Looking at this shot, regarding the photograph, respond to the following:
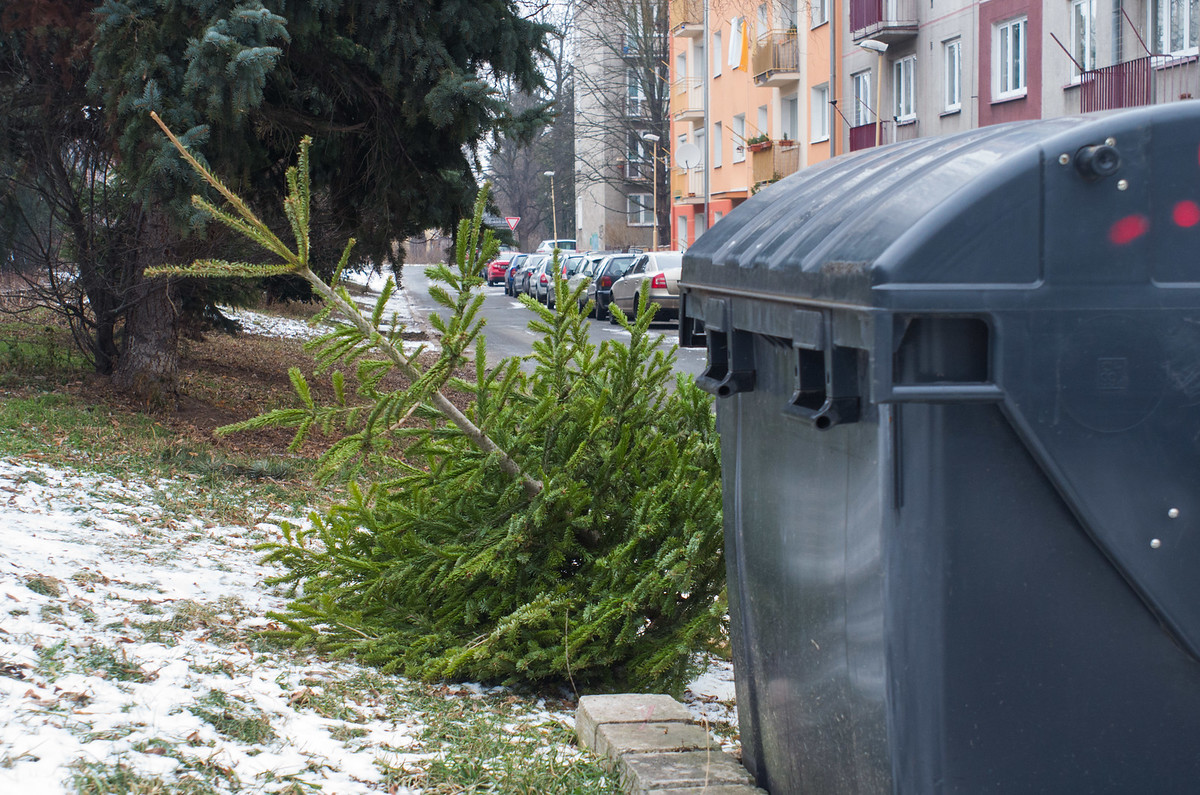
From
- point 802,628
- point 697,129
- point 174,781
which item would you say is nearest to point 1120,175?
point 802,628

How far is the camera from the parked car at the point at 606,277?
27812 millimetres

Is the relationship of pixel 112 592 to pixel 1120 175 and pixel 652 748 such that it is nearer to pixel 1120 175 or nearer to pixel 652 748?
pixel 652 748

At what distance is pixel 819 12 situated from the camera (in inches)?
1217

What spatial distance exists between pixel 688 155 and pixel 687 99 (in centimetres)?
674

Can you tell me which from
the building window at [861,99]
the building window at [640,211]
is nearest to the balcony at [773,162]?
the building window at [861,99]

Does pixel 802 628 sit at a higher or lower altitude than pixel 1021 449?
lower

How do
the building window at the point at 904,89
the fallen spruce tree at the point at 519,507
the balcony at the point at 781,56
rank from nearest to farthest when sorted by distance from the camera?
the fallen spruce tree at the point at 519,507 → the building window at the point at 904,89 → the balcony at the point at 781,56

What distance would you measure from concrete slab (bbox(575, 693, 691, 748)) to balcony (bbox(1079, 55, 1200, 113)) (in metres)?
16.1

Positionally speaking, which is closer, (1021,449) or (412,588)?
(1021,449)

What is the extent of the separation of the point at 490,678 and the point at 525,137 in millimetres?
6247

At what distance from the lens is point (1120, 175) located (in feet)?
6.57

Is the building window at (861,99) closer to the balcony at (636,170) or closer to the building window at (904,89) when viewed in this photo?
the building window at (904,89)

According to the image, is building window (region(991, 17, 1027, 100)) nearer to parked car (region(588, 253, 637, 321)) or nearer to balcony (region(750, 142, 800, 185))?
parked car (region(588, 253, 637, 321))

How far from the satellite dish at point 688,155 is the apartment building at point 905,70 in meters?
0.54
